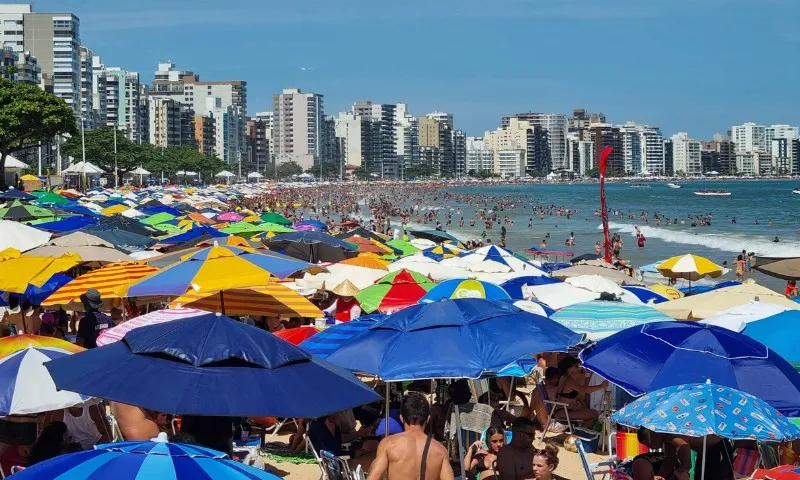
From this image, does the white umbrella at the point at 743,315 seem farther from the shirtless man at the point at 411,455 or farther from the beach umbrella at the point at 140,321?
the beach umbrella at the point at 140,321

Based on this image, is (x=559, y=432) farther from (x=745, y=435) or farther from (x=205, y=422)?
(x=205, y=422)

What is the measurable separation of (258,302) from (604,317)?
320 centimetres

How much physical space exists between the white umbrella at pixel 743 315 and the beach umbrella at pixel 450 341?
218cm

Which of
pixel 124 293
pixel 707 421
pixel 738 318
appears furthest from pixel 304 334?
pixel 707 421

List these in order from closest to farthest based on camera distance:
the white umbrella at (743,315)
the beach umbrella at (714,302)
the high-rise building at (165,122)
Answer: the white umbrella at (743,315) → the beach umbrella at (714,302) → the high-rise building at (165,122)

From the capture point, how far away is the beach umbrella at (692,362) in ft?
20.5

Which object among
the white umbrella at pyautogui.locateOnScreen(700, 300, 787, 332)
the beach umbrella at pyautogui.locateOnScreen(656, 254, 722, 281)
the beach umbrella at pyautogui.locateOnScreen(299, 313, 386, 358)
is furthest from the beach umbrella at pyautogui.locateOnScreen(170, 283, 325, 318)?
the beach umbrella at pyautogui.locateOnScreen(656, 254, 722, 281)

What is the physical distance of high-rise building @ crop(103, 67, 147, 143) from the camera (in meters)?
144

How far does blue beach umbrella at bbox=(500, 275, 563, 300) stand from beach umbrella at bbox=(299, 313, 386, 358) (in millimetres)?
5109

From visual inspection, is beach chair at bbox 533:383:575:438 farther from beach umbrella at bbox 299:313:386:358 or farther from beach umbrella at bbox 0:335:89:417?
beach umbrella at bbox 0:335:89:417

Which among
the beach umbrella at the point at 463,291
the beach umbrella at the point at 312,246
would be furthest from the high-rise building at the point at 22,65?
the beach umbrella at the point at 463,291

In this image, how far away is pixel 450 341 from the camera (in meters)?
6.37

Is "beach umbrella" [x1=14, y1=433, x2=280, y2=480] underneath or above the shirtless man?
above

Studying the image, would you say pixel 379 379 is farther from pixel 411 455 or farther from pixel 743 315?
pixel 411 455
